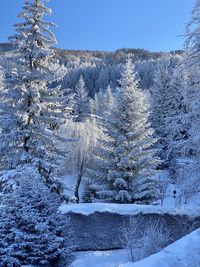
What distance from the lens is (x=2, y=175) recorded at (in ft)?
54.4

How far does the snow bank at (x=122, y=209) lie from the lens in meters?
16.4

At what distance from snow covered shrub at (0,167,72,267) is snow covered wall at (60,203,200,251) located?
599cm

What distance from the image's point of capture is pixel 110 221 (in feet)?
55.2

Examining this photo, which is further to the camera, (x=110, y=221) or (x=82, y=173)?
(x=82, y=173)

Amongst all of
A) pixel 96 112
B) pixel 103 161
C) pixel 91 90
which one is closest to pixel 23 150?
→ pixel 103 161

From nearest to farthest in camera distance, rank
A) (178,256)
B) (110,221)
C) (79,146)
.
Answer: (178,256), (110,221), (79,146)

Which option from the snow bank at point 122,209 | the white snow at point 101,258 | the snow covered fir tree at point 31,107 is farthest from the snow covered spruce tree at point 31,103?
the white snow at point 101,258

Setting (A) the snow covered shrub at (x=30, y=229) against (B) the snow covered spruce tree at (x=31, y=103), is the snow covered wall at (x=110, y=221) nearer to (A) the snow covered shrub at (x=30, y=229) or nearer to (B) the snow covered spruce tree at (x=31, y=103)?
(B) the snow covered spruce tree at (x=31, y=103)

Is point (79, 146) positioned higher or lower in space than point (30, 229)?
higher

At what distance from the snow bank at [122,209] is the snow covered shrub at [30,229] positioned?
5.98 m

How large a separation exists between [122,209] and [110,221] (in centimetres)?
71

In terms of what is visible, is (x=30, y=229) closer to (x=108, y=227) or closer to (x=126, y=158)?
(x=108, y=227)

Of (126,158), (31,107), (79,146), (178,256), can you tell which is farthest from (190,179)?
(79,146)

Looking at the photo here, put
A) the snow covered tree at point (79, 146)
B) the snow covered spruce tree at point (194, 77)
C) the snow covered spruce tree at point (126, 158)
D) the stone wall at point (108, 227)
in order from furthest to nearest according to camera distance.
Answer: the snow covered tree at point (79, 146) → the snow covered spruce tree at point (126, 158) → the stone wall at point (108, 227) → the snow covered spruce tree at point (194, 77)
